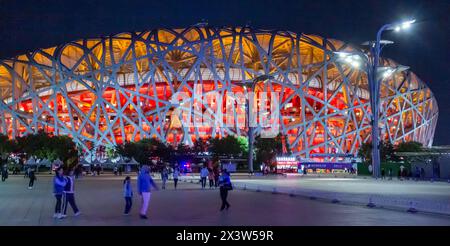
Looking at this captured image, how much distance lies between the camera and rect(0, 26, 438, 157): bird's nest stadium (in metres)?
Result: 84.4

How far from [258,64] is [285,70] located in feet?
20.3

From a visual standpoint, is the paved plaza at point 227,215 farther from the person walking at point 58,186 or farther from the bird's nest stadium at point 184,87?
the bird's nest stadium at point 184,87

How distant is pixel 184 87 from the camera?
86.9 metres

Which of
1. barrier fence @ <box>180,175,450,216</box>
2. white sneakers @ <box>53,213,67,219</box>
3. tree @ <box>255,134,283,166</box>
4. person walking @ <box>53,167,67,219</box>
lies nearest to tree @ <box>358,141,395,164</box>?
tree @ <box>255,134,283,166</box>

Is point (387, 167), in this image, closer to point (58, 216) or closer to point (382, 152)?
point (382, 152)

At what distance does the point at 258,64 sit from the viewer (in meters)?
92.8

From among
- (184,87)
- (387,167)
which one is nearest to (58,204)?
(387,167)

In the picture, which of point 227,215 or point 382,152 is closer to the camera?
point 227,215

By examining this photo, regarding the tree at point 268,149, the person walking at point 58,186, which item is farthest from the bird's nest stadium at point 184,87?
the person walking at point 58,186

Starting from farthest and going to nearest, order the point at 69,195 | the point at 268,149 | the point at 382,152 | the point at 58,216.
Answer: the point at 268,149
the point at 382,152
the point at 69,195
the point at 58,216

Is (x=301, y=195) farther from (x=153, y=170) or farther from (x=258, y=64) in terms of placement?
(x=258, y=64)

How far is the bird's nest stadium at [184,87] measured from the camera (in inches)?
3322

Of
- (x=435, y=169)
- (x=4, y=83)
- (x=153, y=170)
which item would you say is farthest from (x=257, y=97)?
(x=435, y=169)
